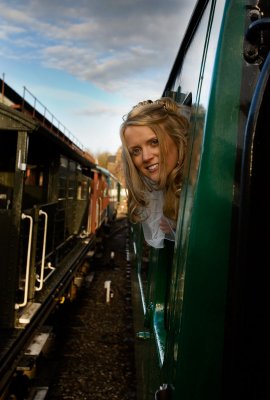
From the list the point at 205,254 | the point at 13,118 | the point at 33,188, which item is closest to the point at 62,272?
the point at 33,188

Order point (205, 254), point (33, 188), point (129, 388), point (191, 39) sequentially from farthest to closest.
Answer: point (33, 188)
point (129, 388)
point (191, 39)
point (205, 254)

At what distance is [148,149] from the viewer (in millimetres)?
1834

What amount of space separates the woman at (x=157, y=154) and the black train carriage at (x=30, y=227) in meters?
2.23

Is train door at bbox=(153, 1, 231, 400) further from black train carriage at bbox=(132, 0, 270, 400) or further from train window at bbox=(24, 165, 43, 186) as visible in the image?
train window at bbox=(24, 165, 43, 186)

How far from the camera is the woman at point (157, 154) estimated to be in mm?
1785

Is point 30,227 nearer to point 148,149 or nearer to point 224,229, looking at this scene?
point 148,149

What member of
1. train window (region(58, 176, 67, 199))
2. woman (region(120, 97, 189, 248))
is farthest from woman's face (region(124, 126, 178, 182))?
train window (region(58, 176, 67, 199))

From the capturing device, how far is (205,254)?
121 cm

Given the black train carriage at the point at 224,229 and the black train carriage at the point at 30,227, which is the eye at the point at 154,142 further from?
the black train carriage at the point at 30,227

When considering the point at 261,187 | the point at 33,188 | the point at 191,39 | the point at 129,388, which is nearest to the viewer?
the point at 261,187

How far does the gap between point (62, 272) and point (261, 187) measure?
6305 mm

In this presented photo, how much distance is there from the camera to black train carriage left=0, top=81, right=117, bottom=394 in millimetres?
4066

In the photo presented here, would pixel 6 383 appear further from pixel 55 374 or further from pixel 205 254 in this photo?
pixel 205 254

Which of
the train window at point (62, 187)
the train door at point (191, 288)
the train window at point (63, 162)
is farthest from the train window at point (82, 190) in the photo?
the train door at point (191, 288)
